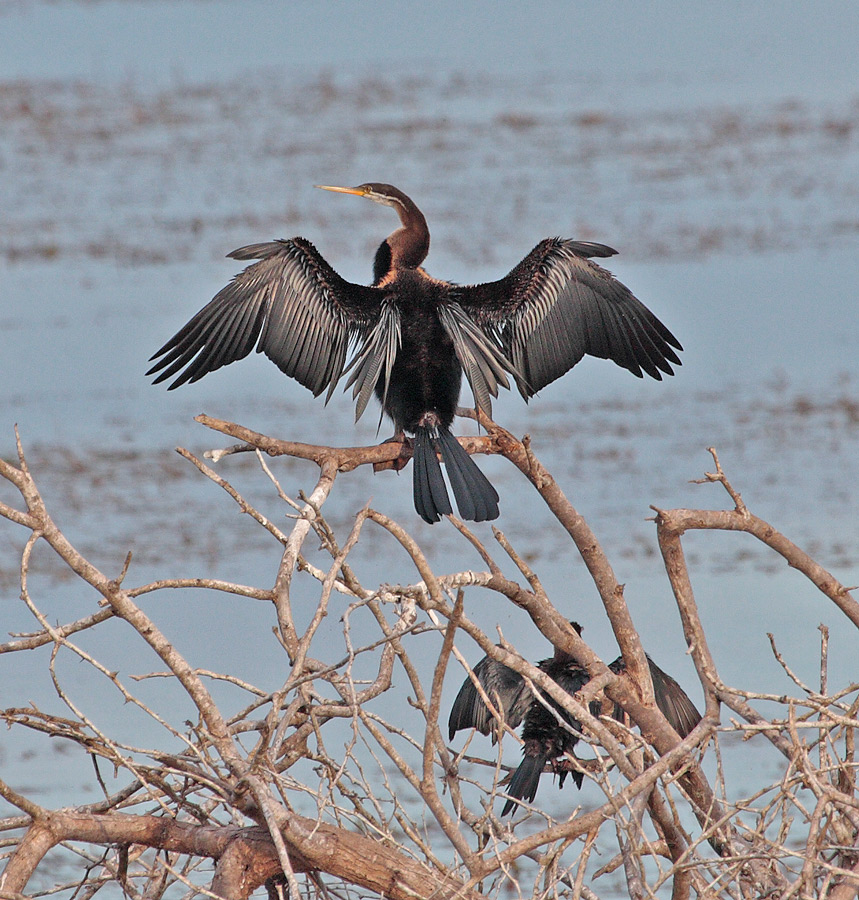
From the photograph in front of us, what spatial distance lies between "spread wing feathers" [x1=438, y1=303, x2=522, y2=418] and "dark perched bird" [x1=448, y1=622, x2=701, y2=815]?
2.16ft

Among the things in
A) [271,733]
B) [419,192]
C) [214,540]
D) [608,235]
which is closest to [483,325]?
[271,733]

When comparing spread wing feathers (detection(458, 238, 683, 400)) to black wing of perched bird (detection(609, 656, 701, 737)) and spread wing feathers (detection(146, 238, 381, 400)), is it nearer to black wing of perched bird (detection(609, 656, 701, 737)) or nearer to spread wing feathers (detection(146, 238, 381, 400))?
spread wing feathers (detection(146, 238, 381, 400))

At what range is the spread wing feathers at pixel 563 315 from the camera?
154 inches

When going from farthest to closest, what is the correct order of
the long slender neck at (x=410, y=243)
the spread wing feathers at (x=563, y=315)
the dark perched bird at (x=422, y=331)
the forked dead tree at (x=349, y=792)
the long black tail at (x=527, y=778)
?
the long slender neck at (x=410, y=243) < the spread wing feathers at (x=563, y=315) < the dark perched bird at (x=422, y=331) < the long black tail at (x=527, y=778) < the forked dead tree at (x=349, y=792)

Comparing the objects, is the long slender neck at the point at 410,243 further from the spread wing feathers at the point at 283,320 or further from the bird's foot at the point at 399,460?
the bird's foot at the point at 399,460

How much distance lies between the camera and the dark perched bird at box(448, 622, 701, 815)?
3436 mm

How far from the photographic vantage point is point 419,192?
36.6ft

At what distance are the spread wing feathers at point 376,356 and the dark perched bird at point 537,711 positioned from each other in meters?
0.73

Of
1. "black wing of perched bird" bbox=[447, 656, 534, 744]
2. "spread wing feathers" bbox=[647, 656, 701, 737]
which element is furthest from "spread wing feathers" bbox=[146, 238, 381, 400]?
"spread wing feathers" bbox=[647, 656, 701, 737]

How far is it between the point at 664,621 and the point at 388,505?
1.67 m

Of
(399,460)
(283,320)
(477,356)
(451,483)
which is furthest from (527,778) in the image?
(283,320)

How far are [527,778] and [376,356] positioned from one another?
109cm

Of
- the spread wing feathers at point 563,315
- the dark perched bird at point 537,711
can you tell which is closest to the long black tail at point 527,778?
the dark perched bird at point 537,711

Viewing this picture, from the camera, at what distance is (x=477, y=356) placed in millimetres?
3732
